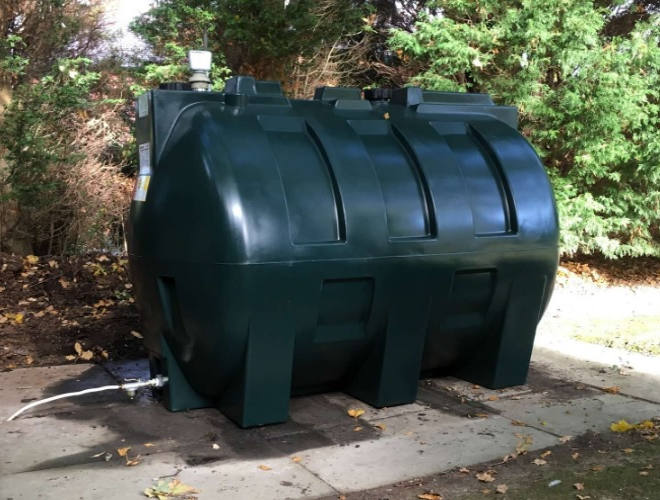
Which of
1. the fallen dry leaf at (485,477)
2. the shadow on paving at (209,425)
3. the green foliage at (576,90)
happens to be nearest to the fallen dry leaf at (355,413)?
the shadow on paving at (209,425)

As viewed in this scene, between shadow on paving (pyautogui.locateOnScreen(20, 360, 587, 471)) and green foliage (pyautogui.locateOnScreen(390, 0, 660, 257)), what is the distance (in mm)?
6005

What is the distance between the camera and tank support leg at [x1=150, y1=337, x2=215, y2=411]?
3.98 meters

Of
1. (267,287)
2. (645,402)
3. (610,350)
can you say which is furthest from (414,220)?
(610,350)

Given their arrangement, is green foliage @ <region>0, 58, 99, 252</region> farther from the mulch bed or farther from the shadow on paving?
the shadow on paving

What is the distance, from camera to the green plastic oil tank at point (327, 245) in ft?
11.7

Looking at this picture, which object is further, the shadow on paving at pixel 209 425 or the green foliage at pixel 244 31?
the green foliage at pixel 244 31

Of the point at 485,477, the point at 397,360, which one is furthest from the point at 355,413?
the point at 485,477

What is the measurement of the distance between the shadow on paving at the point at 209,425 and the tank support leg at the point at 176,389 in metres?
0.04

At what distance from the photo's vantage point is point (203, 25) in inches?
503

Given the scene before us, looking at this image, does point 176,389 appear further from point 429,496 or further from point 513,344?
point 513,344

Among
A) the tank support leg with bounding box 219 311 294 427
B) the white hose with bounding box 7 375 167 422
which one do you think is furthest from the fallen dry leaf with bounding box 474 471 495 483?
the white hose with bounding box 7 375 167 422

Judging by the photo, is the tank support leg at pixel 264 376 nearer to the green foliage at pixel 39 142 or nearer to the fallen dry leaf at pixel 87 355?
the fallen dry leaf at pixel 87 355

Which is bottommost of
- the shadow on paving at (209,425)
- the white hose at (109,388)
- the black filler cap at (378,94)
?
the shadow on paving at (209,425)

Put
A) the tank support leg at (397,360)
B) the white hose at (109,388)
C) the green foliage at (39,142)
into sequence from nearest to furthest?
the white hose at (109,388), the tank support leg at (397,360), the green foliage at (39,142)
